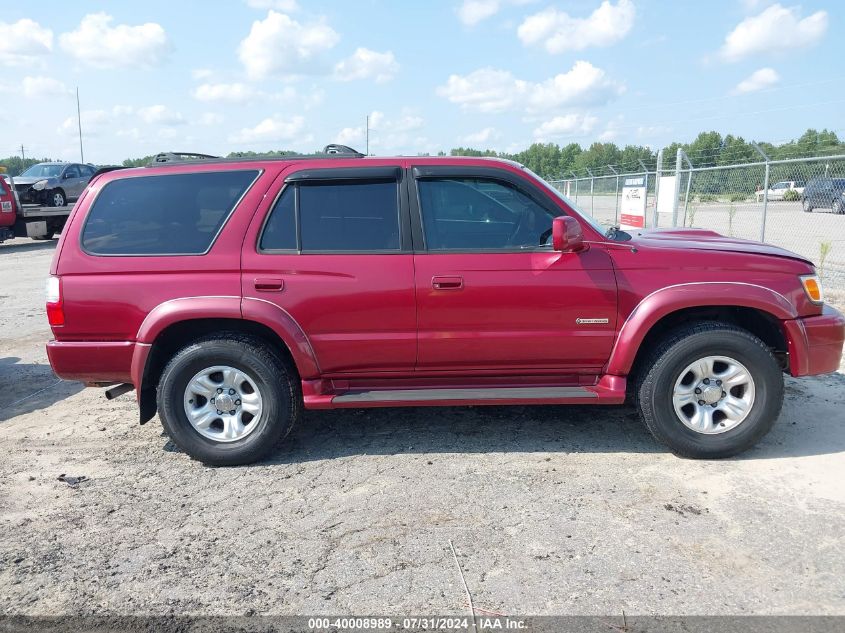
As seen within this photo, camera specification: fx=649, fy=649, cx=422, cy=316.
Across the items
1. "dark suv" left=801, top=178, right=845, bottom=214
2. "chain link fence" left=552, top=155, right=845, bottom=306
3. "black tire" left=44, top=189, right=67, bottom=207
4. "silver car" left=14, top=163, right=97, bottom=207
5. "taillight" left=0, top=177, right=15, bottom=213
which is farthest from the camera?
"black tire" left=44, top=189, right=67, bottom=207

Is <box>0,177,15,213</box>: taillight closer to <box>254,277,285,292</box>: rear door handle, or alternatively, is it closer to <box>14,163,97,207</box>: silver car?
<box>14,163,97,207</box>: silver car

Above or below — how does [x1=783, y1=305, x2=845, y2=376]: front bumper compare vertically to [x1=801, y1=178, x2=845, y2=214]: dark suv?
below

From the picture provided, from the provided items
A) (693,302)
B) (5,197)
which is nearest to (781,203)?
(693,302)

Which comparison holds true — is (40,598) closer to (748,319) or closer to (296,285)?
(296,285)

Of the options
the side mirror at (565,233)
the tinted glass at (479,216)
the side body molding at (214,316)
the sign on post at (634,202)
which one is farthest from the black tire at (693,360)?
the sign on post at (634,202)

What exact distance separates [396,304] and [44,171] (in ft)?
65.3

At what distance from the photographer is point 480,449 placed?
14.0 ft

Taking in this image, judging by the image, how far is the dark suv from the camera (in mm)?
13180

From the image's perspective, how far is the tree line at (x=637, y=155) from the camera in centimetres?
1736

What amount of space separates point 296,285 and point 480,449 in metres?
1.60

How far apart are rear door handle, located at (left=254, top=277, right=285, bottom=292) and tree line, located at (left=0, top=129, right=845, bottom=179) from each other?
961 mm

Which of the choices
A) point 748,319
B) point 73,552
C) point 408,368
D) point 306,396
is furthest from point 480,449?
point 73,552

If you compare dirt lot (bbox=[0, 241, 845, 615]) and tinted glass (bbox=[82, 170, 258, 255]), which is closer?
dirt lot (bbox=[0, 241, 845, 615])

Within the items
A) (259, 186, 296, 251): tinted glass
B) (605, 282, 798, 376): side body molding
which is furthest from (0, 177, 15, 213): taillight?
(605, 282, 798, 376): side body molding
